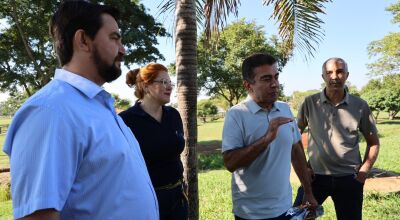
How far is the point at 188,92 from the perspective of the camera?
4.15 meters

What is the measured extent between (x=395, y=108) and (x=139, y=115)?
35.2m

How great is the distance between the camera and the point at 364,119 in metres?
3.79

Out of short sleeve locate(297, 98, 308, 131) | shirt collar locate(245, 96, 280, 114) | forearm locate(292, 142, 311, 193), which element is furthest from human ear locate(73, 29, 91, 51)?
short sleeve locate(297, 98, 308, 131)

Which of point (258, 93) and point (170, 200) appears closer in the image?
point (258, 93)

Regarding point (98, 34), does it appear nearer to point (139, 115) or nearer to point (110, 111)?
point (110, 111)

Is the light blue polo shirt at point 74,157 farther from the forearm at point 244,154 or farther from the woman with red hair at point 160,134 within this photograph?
the woman with red hair at point 160,134

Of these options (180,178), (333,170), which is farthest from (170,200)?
(333,170)

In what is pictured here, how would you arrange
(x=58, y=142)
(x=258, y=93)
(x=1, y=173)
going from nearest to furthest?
(x=58, y=142) < (x=258, y=93) < (x=1, y=173)

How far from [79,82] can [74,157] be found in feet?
1.09

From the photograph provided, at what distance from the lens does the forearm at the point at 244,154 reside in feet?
8.36

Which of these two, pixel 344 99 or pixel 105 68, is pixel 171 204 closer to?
pixel 105 68

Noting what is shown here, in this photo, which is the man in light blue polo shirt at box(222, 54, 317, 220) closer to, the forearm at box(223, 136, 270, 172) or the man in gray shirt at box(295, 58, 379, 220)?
the forearm at box(223, 136, 270, 172)

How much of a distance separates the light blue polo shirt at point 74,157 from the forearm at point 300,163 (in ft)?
6.09

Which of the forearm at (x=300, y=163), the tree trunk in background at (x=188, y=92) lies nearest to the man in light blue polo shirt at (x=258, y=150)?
the forearm at (x=300, y=163)
